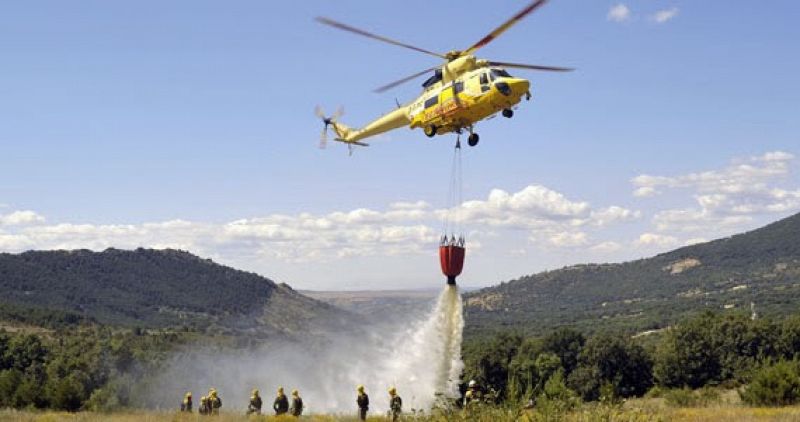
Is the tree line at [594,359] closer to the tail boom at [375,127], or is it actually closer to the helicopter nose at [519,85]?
the tail boom at [375,127]

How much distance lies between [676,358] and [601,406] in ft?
219

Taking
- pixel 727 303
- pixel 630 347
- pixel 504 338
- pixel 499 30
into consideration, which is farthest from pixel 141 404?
pixel 727 303

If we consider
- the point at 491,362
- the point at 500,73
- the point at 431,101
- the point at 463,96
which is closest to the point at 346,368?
the point at 491,362

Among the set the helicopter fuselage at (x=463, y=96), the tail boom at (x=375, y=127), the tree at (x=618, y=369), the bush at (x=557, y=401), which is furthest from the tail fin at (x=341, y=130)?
the tree at (x=618, y=369)

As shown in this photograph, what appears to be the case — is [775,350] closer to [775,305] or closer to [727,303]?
[775,305]

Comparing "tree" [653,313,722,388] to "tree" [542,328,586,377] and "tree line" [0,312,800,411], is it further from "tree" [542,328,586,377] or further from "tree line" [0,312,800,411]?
"tree" [542,328,586,377]

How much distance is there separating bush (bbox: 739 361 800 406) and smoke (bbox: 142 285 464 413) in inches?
624

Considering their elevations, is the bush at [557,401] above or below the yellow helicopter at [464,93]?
below

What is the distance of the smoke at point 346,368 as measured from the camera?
4800 cm

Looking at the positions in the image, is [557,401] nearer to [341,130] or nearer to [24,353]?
[341,130]

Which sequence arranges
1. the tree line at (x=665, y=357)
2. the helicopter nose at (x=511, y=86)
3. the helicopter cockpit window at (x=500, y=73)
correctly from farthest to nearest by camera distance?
the tree line at (x=665, y=357), the helicopter cockpit window at (x=500, y=73), the helicopter nose at (x=511, y=86)

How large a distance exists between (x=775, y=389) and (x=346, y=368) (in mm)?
40056

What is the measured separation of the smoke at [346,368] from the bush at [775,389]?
624 inches

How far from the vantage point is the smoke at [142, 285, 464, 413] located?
157ft
